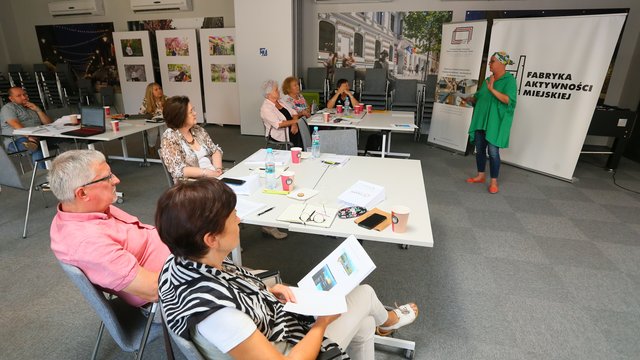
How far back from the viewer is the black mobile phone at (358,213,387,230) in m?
1.79

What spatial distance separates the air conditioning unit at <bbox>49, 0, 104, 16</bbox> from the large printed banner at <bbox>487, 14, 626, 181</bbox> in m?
8.33

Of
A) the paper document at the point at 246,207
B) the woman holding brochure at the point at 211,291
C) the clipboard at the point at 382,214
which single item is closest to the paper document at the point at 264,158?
the paper document at the point at 246,207

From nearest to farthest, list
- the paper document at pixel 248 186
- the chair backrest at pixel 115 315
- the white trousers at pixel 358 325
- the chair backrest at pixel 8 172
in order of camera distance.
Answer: the chair backrest at pixel 115 315 → the white trousers at pixel 358 325 → the paper document at pixel 248 186 → the chair backrest at pixel 8 172

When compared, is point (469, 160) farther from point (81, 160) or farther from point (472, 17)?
point (81, 160)

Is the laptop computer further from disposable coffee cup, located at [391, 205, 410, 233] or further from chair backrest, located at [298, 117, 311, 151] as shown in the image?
disposable coffee cup, located at [391, 205, 410, 233]

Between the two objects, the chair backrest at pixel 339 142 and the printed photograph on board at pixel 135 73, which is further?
the printed photograph on board at pixel 135 73

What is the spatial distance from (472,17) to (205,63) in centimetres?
538

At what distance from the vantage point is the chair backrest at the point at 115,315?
1.24 metres

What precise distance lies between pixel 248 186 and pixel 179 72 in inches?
257

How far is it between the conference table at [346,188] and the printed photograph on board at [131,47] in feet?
21.4

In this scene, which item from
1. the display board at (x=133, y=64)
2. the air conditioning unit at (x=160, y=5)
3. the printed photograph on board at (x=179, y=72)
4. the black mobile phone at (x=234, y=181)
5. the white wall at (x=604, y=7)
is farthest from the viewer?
the display board at (x=133, y=64)

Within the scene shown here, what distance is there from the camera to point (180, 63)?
760 cm

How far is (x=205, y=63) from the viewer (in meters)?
7.43

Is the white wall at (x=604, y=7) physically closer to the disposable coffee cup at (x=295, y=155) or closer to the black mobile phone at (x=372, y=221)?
the disposable coffee cup at (x=295, y=155)
